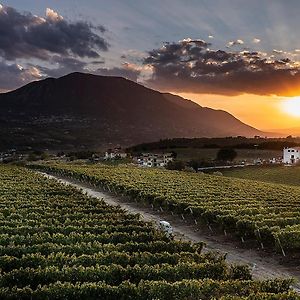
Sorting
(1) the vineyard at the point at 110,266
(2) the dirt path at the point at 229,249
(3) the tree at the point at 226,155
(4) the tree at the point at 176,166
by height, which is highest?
(3) the tree at the point at 226,155

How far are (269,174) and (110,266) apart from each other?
83.9 meters

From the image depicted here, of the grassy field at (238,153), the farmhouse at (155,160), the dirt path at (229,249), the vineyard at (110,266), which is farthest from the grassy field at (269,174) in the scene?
the vineyard at (110,266)

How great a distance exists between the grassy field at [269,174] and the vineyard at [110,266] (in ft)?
221

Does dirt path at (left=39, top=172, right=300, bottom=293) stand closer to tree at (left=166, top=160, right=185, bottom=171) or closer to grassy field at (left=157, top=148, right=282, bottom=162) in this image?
tree at (left=166, top=160, right=185, bottom=171)

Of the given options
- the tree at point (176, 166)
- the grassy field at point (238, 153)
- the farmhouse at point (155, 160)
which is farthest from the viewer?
the grassy field at point (238, 153)

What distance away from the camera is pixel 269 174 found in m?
95.2

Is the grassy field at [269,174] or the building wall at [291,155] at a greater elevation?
the building wall at [291,155]

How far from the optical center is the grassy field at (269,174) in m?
87.9

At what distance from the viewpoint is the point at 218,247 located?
26.0 metres

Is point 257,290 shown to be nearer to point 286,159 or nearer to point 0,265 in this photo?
point 0,265

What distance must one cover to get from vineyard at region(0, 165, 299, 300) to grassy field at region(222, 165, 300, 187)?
6744 centimetres

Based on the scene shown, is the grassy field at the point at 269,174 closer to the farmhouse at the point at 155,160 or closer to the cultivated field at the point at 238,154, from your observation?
the farmhouse at the point at 155,160

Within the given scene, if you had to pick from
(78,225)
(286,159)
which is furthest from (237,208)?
(286,159)

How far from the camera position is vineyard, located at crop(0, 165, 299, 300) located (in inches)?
527
